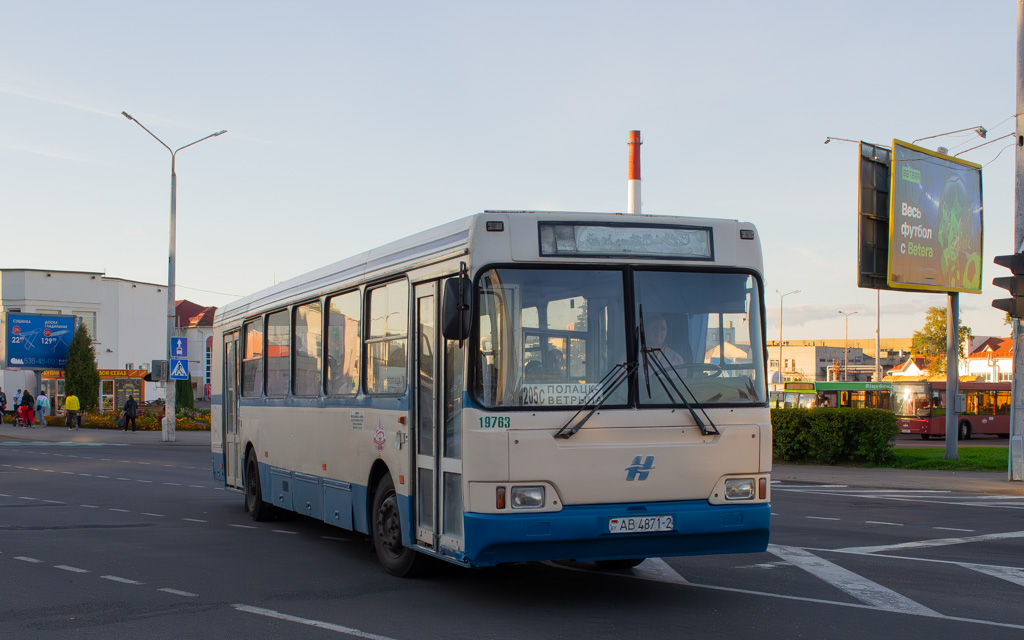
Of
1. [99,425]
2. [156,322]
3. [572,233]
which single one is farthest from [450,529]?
[156,322]

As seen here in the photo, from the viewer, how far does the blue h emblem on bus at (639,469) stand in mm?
8031

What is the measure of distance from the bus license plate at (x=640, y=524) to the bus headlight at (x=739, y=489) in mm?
543

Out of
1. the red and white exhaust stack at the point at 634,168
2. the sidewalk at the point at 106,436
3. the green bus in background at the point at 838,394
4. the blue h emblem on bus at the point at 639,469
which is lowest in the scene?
the sidewalk at the point at 106,436

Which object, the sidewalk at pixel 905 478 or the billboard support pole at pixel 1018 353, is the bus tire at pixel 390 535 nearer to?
the sidewalk at pixel 905 478

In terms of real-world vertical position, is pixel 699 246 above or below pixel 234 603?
above

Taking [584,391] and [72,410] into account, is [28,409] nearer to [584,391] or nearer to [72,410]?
[72,410]

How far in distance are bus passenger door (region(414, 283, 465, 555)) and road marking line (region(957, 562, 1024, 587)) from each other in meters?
5.05

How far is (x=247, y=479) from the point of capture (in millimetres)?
15078

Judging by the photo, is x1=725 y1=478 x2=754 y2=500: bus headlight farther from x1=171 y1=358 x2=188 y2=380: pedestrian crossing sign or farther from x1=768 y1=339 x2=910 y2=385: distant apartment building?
x1=768 y1=339 x2=910 y2=385: distant apartment building

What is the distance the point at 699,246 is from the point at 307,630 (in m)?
4.05

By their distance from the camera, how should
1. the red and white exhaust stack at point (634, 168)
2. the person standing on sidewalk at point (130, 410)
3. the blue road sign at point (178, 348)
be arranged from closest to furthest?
the red and white exhaust stack at point (634, 168) < the blue road sign at point (178, 348) < the person standing on sidewalk at point (130, 410)

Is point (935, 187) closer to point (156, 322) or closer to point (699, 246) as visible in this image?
point (699, 246)

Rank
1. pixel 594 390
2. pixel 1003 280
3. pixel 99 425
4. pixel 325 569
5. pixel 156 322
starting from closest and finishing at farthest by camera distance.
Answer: pixel 594 390 → pixel 325 569 → pixel 1003 280 → pixel 99 425 → pixel 156 322

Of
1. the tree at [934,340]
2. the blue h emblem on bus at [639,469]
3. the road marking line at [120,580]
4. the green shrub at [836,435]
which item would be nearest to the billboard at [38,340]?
the green shrub at [836,435]
